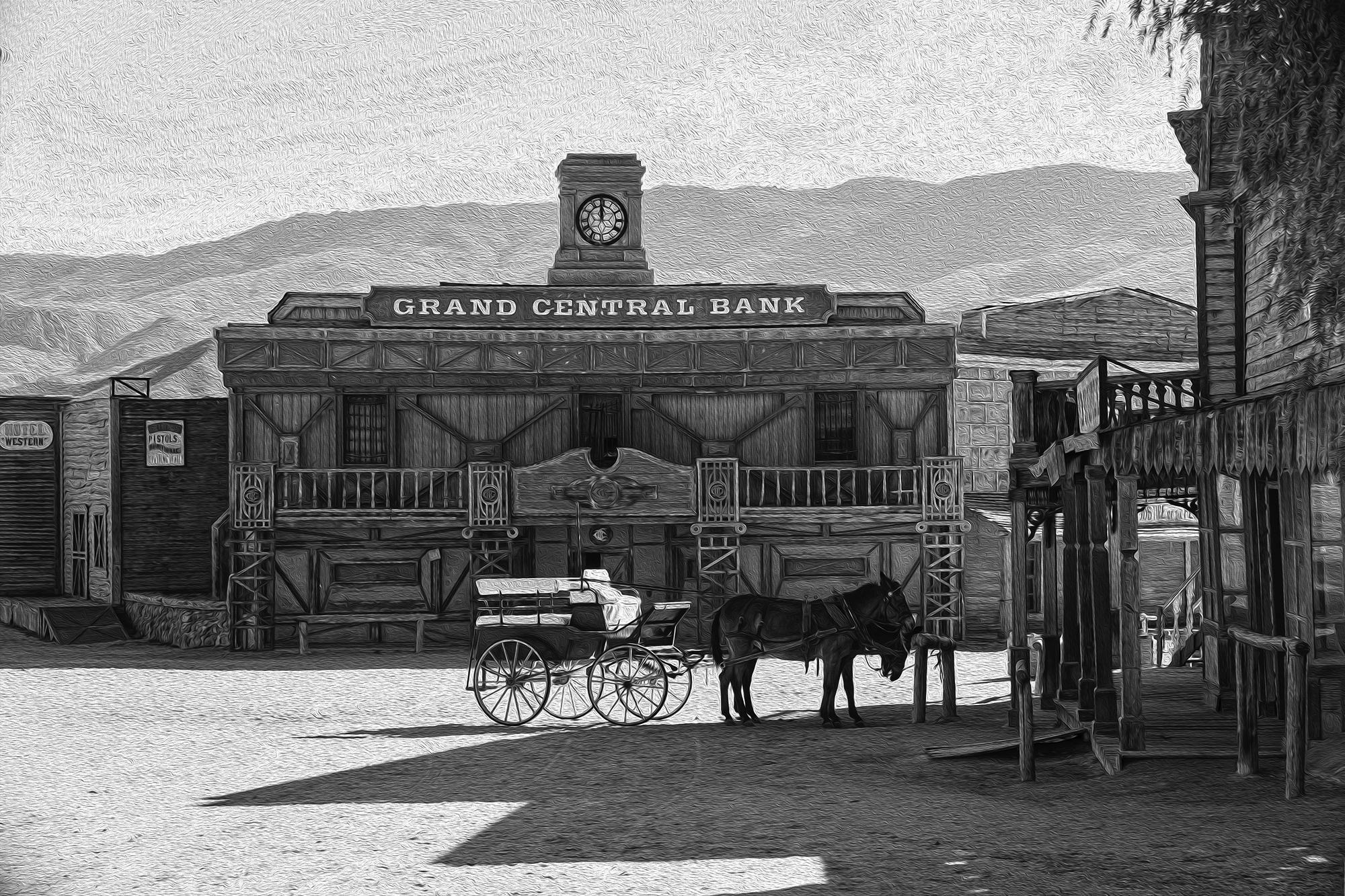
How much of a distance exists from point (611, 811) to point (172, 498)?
954 inches

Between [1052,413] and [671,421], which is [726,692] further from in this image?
[671,421]

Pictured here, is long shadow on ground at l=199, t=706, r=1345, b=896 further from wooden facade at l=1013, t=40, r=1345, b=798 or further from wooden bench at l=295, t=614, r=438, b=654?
wooden bench at l=295, t=614, r=438, b=654

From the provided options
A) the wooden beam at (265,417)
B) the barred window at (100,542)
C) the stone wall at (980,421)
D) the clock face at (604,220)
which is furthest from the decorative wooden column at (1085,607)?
the barred window at (100,542)

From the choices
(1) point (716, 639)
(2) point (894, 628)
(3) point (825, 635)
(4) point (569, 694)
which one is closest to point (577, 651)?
(1) point (716, 639)

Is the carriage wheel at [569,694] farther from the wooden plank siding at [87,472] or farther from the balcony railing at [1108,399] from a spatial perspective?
the wooden plank siding at [87,472]

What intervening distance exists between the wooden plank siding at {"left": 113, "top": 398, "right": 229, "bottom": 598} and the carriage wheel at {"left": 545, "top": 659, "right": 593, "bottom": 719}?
1417 centimetres

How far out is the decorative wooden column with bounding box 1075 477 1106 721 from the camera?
15.0m

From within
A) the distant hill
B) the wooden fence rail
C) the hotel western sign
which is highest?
the distant hill

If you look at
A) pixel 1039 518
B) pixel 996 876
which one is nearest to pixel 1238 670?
pixel 996 876

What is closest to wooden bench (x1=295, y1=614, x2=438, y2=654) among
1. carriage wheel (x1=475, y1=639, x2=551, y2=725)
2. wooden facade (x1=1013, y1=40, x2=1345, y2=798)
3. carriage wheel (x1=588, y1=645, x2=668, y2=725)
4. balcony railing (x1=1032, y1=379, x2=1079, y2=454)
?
Result: carriage wheel (x1=475, y1=639, x2=551, y2=725)

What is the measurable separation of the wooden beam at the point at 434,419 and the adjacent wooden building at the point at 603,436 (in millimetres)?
35

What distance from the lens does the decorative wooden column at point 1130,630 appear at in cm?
1305

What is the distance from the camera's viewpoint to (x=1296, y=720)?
11180 millimetres

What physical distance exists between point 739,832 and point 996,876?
2302 millimetres
